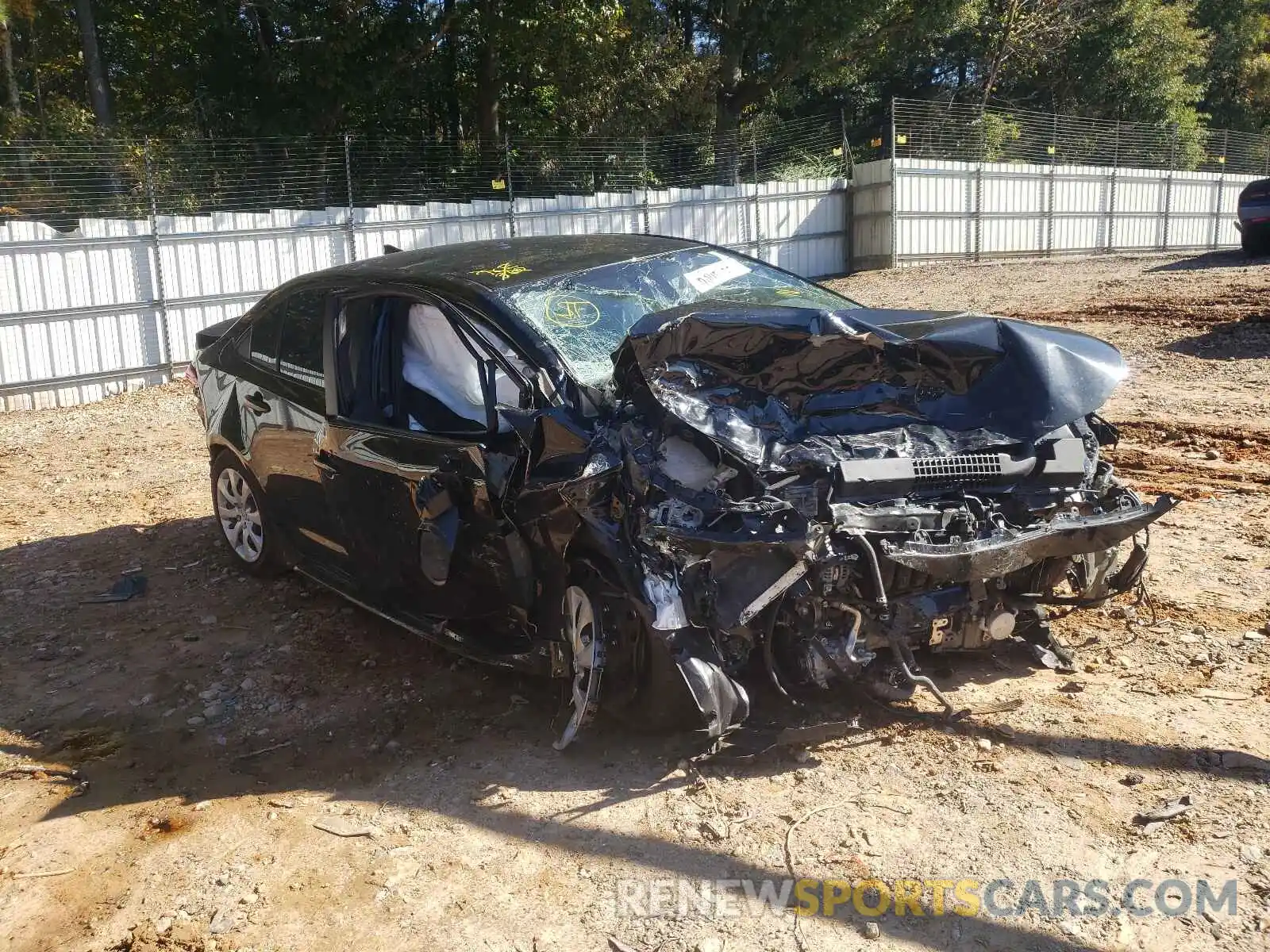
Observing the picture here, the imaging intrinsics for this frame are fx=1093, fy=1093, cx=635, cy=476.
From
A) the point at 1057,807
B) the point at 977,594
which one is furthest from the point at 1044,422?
the point at 1057,807

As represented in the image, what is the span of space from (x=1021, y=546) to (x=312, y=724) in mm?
2768

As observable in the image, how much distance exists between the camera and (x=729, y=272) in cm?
515

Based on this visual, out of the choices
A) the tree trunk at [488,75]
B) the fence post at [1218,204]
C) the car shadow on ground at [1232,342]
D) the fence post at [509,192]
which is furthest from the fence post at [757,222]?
the fence post at [1218,204]

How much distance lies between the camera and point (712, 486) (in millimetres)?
3543

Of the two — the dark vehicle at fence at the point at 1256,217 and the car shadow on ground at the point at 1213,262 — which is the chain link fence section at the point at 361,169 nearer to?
the car shadow on ground at the point at 1213,262

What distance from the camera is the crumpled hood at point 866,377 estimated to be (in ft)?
12.4

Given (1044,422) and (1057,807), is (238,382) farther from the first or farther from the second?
(1057,807)

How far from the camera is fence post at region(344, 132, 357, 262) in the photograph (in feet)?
48.9

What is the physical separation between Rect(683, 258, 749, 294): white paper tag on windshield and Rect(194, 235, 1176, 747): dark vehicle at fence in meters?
0.31

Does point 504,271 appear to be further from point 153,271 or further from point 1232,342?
point 153,271

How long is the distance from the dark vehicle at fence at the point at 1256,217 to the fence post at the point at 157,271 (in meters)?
16.1

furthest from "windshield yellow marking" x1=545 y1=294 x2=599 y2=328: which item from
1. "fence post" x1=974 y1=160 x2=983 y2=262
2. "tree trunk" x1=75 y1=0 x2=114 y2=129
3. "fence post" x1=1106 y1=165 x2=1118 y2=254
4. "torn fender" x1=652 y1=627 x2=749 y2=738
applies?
"fence post" x1=1106 y1=165 x2=1118 y2=254

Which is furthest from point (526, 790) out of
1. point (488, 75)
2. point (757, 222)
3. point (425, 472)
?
point (488, 75)

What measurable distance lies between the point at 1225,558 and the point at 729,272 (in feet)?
9.19
